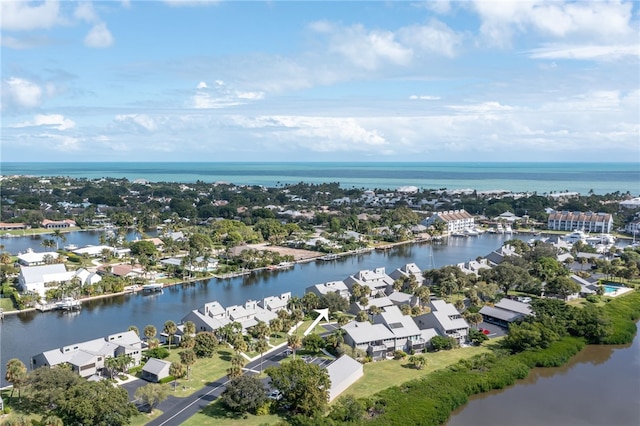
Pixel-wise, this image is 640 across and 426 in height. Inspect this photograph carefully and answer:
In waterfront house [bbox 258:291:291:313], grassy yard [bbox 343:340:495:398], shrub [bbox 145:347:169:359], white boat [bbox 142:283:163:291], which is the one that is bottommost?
white boat [bbox 142:283:163:291]

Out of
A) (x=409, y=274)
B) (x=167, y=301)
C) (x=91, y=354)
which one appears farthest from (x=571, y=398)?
(x=167, y=301)

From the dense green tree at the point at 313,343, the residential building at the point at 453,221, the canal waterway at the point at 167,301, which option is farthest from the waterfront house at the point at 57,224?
the dense green tree at the point at 313,343

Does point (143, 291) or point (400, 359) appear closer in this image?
point (400, 359)

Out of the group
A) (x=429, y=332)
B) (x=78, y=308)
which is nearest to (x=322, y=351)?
(x=429, y=332)

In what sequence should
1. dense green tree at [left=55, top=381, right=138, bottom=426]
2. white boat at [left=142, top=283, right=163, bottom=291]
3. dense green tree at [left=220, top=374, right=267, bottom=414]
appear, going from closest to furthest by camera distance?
dense green tree at [left=55, top=381, right=138, bottom=426] → dense green tree at [left=220, top=374, right=267, bottom=414] → white boat at [left=142, top=283, right=163, bottom=291]

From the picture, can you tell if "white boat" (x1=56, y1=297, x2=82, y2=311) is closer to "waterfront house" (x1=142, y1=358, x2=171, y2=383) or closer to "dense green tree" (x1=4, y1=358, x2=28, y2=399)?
"waterfront house" (x1=142, y1=358, x2=171, y2=383)

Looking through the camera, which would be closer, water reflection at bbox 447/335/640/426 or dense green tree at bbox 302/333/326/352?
water reflection at bbox 447/335/640/426

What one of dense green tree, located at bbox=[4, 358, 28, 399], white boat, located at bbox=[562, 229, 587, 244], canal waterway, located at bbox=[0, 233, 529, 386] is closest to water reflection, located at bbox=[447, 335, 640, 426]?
dense green tree, located at bbox=[4, 358, 28, 399]

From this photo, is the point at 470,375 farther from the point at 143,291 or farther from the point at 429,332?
the point at 143,291
